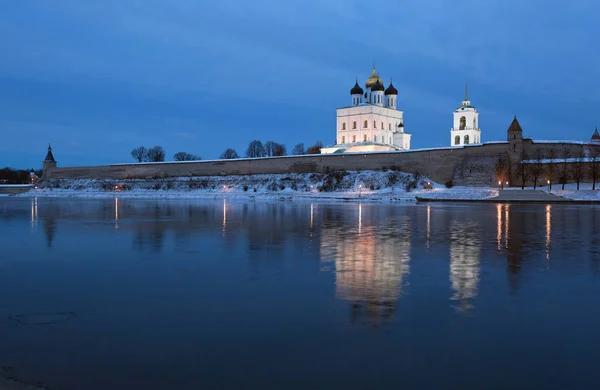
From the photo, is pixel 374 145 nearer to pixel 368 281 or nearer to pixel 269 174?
pixel 269 174

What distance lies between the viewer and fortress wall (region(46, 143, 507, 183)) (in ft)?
145

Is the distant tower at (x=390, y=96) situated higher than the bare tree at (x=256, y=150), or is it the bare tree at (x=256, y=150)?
the distant tower at (x=390, y=96)

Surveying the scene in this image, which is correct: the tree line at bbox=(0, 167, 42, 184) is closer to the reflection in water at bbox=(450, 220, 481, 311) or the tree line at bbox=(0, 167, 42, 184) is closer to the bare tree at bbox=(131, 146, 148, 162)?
the bare tree at bbox=(131, 146, 148, 162)

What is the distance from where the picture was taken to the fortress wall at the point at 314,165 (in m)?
44.3

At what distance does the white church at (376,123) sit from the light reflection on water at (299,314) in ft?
162

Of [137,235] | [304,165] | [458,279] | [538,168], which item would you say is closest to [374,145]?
[304,165]

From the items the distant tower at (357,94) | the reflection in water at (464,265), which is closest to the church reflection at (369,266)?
the reflection in water at (464,265)

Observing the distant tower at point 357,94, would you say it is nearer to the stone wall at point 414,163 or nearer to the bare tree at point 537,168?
the stone wall at point 414,163

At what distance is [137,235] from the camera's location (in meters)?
11.1

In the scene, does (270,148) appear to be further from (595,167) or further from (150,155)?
(595,167)

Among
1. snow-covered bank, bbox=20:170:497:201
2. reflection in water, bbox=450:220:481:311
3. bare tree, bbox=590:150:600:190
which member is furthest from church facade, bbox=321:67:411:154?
reflection in water, bbox=450:220:481:311

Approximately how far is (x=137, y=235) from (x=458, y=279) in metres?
6.95

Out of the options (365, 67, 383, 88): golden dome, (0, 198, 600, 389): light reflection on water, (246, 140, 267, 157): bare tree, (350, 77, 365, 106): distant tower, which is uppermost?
(365, 67, 383, 88): golden dome

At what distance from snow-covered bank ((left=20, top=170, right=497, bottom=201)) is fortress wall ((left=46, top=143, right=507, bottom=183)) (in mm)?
1091
